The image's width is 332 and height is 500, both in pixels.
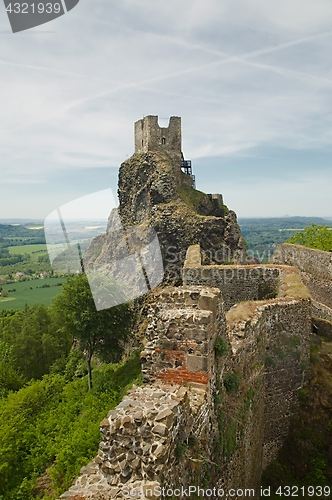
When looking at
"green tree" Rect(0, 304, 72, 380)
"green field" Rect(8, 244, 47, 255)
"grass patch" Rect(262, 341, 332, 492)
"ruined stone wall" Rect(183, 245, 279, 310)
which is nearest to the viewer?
"grass patch" Rect(262, 341, 332, 492)

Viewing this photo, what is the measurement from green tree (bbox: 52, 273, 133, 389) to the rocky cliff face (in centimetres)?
1369

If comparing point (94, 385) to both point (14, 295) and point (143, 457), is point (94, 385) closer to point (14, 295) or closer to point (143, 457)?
point (143, 457)

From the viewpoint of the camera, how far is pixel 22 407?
14375 millimetres

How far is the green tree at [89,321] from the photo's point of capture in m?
17.8

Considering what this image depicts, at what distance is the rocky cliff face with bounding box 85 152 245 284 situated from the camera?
33.4 meters

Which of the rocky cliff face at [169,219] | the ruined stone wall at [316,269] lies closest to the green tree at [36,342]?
the rocky cliff face at [169,219]

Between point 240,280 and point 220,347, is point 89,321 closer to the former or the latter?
point 240,280

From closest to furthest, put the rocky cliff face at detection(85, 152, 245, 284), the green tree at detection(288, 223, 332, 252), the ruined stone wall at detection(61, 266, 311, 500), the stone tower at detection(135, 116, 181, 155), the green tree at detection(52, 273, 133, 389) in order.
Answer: the ruined stone wall at detection(61, 266, 311, 500) < the green tree at detection(52, 273, 133, 389) < the rocky cliff face at detection(85, 152, 245, 284) < the green tree at detection(288, 223, 332, 252) < the stone tower at detection(135, 116, 181, 155)

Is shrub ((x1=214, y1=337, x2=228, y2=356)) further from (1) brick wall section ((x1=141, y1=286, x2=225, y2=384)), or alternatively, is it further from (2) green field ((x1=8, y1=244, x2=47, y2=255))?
(2) green field ((x1=8, y1=244, x2=47, y2=255))

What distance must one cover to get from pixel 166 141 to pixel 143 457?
37188 millimetres

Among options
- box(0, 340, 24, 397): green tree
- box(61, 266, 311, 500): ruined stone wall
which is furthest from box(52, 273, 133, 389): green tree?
box(61, 266, 311, 500): ruined stone wall

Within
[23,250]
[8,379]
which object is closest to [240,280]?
[8,379]

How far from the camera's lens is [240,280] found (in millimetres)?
13469

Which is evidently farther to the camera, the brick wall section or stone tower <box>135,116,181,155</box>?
stone tower <box>135,116,181,155</box>
